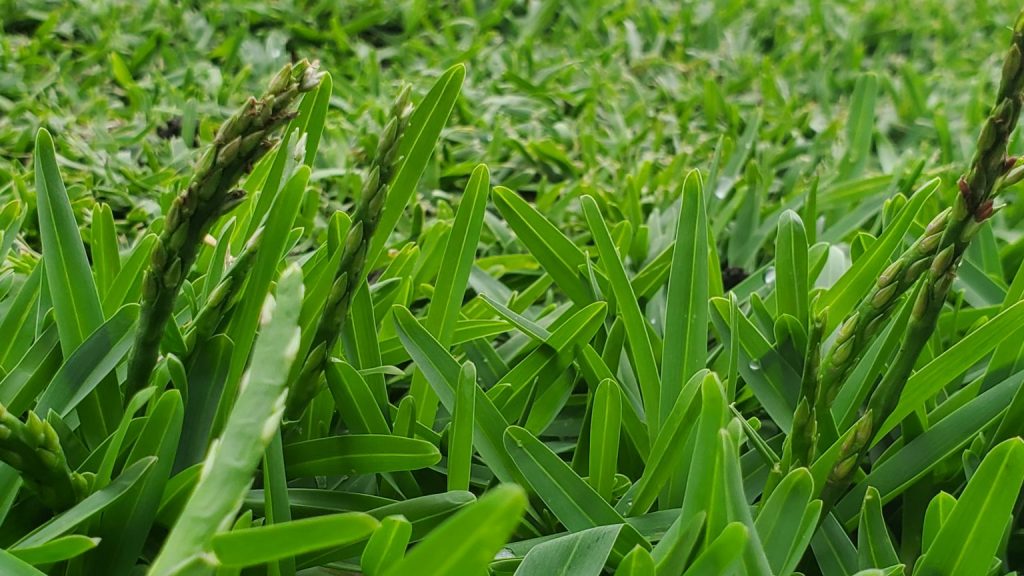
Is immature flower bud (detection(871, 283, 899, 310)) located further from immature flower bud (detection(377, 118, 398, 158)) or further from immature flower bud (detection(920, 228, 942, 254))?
immature flower bud (detection(377, 118, 398, 158))

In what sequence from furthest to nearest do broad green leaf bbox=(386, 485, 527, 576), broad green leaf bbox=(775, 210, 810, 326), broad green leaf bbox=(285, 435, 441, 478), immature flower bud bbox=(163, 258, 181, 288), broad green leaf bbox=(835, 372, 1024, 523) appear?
1. broad green leaf bbox=(775, 210, 810, 326)
2. broad green leaf bbox=(835, 372, 1024, 523)
3. broad green leaf bbox=(285, 435, 441, 478)
4. immature flower bud bbox=(163, 258, 181, 288)
5. broad green leaf bbox=(386, 485, 527, 576)

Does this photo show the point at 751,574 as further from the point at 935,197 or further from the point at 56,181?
the point at 935,197

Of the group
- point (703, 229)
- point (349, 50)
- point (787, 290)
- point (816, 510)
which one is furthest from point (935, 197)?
point (349, 50)

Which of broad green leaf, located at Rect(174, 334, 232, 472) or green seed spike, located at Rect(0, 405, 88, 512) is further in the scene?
broad green leaf, located at Rect(174, 334, 232, 472)

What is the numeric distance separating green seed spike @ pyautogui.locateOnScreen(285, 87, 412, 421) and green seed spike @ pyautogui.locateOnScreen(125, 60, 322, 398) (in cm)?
7

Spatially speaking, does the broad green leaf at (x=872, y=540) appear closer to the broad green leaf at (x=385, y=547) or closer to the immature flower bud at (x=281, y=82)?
the broad green leaf at (x=385, y=547)

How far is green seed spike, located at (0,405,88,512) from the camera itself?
2.23 ft

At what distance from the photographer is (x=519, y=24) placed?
2869 millimetres

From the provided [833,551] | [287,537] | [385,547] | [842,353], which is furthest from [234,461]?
[833,551]

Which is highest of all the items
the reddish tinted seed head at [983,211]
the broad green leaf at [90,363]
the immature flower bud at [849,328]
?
the broad green leaf at [90,363]

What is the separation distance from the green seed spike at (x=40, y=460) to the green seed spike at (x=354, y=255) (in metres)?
0.20

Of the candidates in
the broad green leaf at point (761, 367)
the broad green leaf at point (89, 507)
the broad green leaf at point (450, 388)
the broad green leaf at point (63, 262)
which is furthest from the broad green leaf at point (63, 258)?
the broad green leaf at point (761, 367)

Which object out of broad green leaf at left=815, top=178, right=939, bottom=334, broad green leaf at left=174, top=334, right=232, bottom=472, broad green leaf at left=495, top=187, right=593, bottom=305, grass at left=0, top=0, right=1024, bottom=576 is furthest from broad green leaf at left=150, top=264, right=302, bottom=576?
broad green leaf at left=815, top=178, right=939, bottom=334

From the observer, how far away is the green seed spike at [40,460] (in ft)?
2.23
